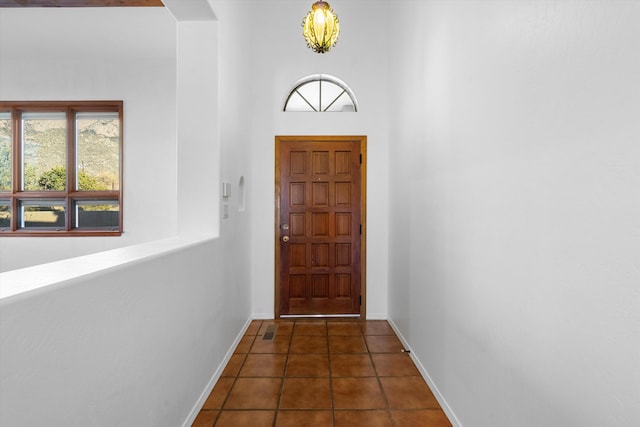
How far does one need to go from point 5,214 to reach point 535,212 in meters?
5.71

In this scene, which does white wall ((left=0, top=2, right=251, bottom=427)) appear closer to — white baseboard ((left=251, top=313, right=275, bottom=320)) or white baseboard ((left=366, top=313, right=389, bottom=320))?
white baseboard ((left=251, top=313, right=275, bottom=320))

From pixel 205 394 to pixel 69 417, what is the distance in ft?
4.68

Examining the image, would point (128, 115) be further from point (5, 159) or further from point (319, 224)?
point (319, 224)

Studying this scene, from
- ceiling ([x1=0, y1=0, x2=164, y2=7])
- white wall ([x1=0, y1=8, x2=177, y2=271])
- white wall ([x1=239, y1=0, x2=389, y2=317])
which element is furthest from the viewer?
white wall ([x1=0, y1=8, x2=177, y2=271])

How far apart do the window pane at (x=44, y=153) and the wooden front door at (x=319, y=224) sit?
9.31 ft

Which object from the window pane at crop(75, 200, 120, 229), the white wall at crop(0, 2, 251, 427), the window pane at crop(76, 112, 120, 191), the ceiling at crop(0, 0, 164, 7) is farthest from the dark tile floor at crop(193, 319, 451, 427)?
the ceiling at crop(0, 0, 164, 7)

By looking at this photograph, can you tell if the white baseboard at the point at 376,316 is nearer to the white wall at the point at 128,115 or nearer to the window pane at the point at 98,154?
the white wall at the point at 128,115

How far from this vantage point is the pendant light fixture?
2551 millimetres

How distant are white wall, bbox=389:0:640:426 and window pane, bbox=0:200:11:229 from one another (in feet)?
16.7

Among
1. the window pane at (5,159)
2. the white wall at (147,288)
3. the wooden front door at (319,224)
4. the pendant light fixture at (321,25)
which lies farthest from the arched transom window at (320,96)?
the window pane at (5,159)

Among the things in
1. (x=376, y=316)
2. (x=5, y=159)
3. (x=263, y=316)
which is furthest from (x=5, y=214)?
(x=376, y=316)

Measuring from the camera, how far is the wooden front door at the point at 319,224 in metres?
4.06

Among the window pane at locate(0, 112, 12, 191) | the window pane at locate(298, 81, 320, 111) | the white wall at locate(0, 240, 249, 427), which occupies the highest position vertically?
the window pane at locate(298, 81, 320, 111)

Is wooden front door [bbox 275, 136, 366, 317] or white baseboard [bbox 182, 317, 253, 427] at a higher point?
wooden front door [bbox 275, 136, 366, 317]
